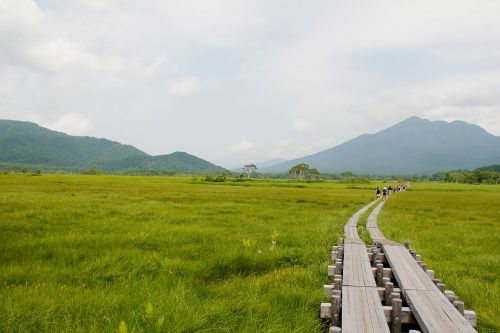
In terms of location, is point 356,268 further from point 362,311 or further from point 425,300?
point 362,311

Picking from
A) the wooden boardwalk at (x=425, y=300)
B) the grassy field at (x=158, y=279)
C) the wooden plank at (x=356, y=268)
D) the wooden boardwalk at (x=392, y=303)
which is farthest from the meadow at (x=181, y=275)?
the wooden boardwalk at (x=425, y=300)

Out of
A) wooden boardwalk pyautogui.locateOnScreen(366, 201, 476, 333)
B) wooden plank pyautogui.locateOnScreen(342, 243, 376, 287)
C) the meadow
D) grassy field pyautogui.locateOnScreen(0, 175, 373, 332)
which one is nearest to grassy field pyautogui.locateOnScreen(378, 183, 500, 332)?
the meadow

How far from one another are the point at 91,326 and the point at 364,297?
14.1 ft

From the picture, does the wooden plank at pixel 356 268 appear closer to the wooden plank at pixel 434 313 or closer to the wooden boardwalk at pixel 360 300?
the wooden boardwalk at pixel 360 300

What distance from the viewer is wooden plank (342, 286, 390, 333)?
15.6 ft

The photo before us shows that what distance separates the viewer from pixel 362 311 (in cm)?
527

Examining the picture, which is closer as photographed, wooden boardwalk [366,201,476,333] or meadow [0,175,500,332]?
wooden boardwalk [366,201,476,333]

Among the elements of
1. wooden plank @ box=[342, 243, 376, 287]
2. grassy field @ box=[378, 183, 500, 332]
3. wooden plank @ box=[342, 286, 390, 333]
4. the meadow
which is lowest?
grassy field @ box=[378, 183, 500, 332]

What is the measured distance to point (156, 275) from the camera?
26.7 feet

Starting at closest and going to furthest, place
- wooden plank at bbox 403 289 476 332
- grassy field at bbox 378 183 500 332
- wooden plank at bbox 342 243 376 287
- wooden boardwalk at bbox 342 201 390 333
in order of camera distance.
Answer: wooden plank at bbox 403 289 476 332 < wooden boardwalk at bbox 342 201 390 333 < wooden plank at bbox 342 243 376 287 < grassy field at bbox 378 183 500 332

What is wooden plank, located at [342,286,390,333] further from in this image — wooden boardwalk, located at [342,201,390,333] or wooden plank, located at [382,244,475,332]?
wooden plank, located at [382,244,475,332]

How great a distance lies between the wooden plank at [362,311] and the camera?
4.76m

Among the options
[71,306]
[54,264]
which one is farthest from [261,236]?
[71,306]

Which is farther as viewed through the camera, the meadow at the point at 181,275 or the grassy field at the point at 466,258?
the grassy field at the point at 466,258
